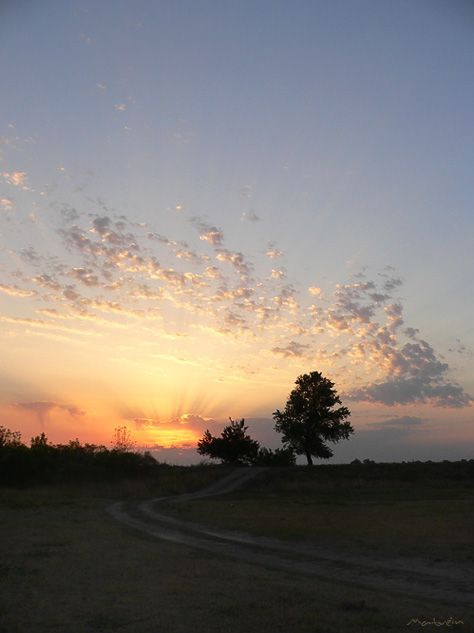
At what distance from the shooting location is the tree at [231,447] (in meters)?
86.1

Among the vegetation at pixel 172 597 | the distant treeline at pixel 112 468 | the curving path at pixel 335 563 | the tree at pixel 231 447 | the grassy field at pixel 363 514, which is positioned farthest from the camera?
the tree at pixel 231 447

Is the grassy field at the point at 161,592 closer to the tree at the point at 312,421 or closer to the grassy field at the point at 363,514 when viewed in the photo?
the grassy field at the point at 363,514

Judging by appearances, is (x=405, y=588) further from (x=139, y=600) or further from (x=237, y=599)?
(x=139, y=600)

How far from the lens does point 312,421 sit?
2977 inches

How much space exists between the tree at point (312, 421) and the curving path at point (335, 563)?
47.9 metres

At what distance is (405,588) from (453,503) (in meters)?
25.8

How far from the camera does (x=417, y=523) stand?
86.4 ft

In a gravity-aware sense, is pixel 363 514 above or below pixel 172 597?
above

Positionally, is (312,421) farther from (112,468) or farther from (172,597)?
(172,597)

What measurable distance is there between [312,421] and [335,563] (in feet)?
193

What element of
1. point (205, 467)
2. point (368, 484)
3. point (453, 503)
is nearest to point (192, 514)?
point (453, 503)

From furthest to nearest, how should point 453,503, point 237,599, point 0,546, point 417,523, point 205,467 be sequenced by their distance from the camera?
point 205,467, point 453,503, point 417,523, point 0,546, point 237,599

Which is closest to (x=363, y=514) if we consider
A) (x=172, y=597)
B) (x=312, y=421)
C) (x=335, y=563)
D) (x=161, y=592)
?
(x=335, y=563)

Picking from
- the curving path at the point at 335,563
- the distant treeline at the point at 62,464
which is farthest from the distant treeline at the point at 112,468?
the curving path at the point at 335,563
